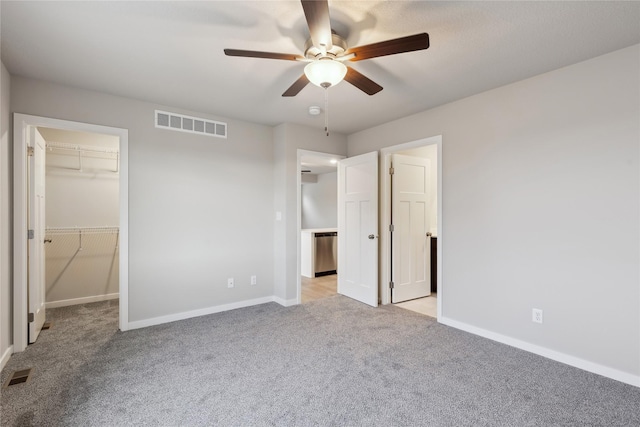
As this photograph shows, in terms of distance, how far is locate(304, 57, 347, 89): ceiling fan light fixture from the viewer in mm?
1918

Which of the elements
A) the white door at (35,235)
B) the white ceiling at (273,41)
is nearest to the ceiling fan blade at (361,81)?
the white ceiling at (273,41)

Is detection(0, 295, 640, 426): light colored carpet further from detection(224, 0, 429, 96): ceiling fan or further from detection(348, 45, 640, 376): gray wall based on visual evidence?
detection(224, 0, 429, 96): ceiling fan

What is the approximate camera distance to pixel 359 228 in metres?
4.38

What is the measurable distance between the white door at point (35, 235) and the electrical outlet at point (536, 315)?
4.64 metres

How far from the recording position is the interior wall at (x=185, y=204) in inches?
124

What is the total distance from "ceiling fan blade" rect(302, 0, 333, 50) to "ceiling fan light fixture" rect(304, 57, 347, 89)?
0.32 feet

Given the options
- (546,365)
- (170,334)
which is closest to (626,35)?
(546,365)

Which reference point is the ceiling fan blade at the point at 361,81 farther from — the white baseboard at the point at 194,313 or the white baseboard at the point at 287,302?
the white baseboard at the point at 194,313

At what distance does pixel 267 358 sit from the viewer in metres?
2.62

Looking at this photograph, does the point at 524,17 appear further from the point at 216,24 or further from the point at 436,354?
the point at 436,354

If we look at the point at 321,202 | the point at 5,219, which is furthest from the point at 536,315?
the point at 321,202

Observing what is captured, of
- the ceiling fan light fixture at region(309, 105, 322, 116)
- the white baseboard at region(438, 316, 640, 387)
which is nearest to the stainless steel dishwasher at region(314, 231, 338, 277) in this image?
the ceiling fan light fixture at region(309, 105, 322, 116)

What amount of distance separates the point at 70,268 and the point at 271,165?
3.06 meters

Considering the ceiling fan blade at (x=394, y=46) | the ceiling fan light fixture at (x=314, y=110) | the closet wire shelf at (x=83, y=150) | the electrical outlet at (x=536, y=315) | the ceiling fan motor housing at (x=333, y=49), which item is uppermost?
the ceiling fan light fixture at (x=314, y=110)
